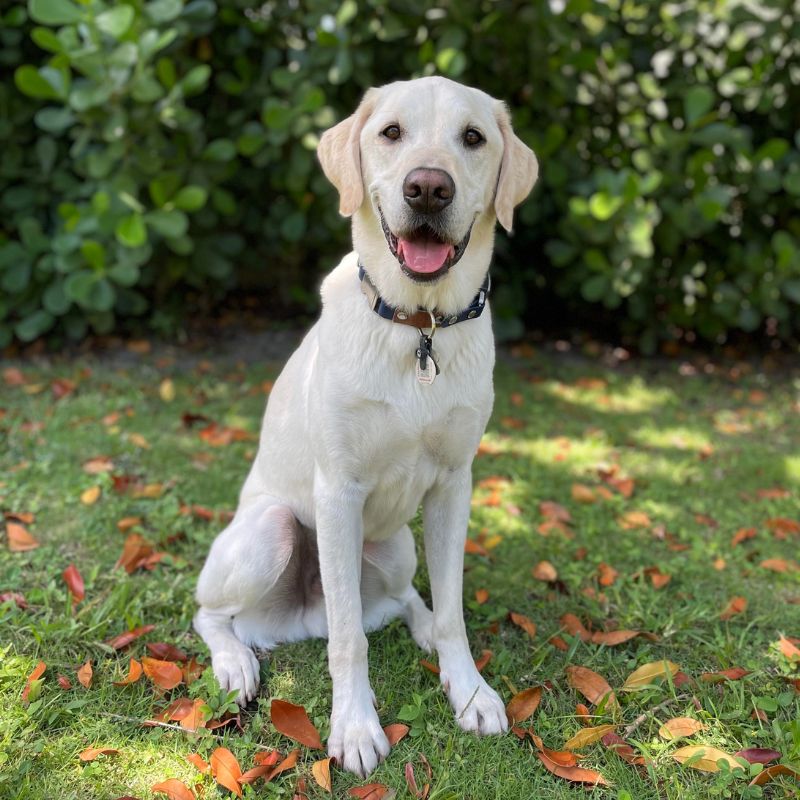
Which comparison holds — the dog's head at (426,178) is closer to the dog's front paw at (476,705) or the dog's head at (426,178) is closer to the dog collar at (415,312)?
the dog collar at (415,312)

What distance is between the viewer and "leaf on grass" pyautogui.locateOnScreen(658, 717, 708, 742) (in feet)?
7.66

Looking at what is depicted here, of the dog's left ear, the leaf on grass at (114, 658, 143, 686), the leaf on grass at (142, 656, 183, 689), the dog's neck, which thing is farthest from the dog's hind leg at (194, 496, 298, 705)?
the dog's left ear

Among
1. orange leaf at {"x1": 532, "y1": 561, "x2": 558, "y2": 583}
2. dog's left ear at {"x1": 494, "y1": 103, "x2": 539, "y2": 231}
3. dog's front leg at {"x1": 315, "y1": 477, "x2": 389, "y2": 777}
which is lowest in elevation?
orange leaf at {"x1": 532, "y1": 561, "x2": 558, "y2": 583}

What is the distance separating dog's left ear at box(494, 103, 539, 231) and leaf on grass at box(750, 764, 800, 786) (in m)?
1.66

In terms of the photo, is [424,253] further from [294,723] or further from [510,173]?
[294,723]

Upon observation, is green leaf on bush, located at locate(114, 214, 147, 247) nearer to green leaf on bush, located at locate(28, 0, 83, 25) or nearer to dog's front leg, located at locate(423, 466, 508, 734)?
green leaf on bush, located at locate(28, 0, 83, 25)

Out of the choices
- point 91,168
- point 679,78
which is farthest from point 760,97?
point 91,168

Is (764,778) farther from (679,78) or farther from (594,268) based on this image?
(679,78)

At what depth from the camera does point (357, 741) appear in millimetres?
2244

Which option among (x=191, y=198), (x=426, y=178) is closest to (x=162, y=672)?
(x=426, y=178)

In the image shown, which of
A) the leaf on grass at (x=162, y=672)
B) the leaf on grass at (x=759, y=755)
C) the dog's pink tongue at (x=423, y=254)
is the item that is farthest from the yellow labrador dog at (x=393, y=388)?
the leaf on grass at (x=759, y=755)

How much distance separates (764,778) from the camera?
7.14 feet

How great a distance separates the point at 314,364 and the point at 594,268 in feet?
10.4

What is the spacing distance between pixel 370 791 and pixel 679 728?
92 centimetres
